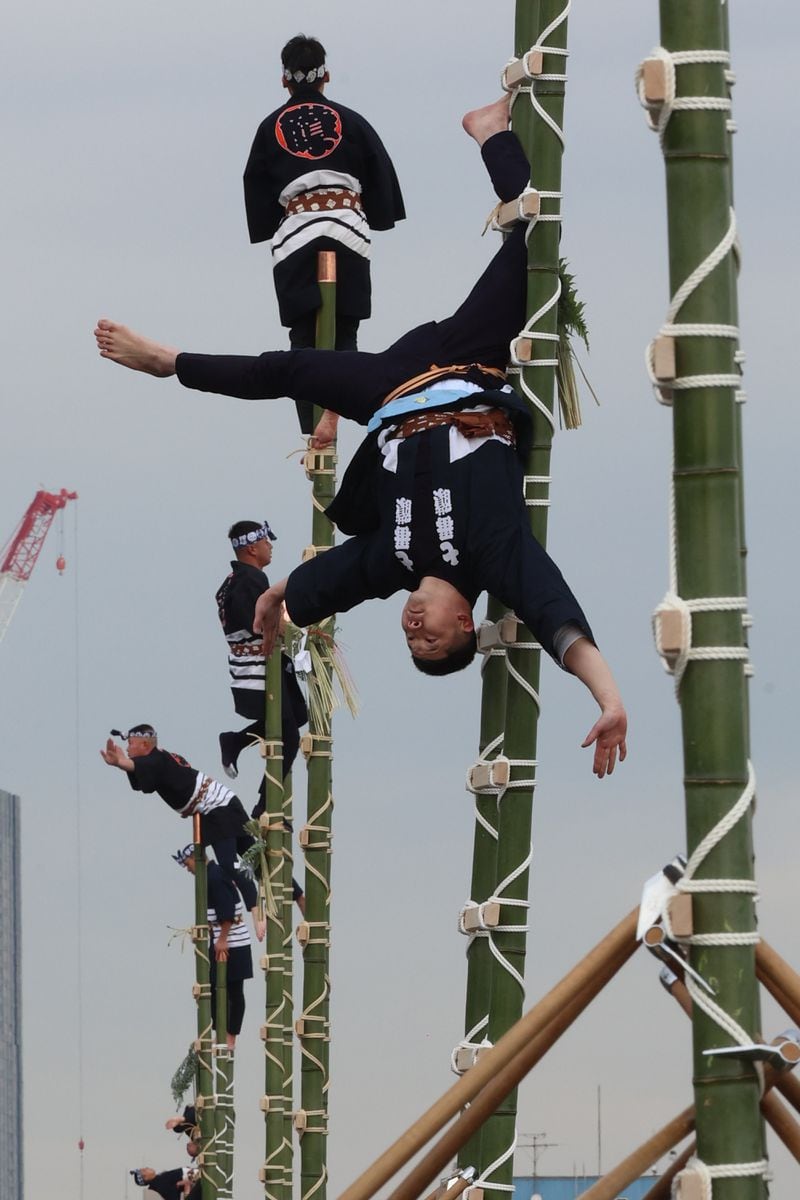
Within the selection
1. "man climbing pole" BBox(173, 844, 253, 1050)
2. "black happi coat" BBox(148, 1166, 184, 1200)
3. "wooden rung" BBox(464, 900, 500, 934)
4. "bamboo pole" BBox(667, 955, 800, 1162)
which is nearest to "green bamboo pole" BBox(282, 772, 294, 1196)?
"man climbing pole" BBox(173, 844, 253, 1050)

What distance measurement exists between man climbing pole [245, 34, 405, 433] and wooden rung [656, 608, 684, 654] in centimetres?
887

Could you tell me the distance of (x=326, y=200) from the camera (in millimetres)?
16141

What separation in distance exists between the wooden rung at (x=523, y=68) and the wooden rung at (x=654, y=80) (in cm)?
393

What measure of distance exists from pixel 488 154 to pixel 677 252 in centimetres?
412

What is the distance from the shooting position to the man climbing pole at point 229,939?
34188 mm

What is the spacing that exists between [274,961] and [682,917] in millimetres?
16205

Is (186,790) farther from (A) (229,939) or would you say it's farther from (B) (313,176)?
(B) (313,176)

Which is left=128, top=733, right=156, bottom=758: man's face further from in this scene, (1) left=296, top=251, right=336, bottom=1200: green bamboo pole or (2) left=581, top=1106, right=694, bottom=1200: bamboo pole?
(2) left=581, top=1106, right=694, bottom=1200: bamboo pole

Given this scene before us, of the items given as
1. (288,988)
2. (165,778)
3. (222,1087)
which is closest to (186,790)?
(165,778)

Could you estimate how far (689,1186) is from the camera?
7.40 meters

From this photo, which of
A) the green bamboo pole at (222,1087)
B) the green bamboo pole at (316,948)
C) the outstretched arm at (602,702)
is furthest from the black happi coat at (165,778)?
the outstretched arm at (602,702)

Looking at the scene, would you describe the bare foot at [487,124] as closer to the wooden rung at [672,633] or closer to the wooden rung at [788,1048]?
the wooden rung at [672,633]

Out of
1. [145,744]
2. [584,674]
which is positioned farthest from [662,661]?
[145,744]

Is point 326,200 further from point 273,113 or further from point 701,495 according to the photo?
point 701,495
